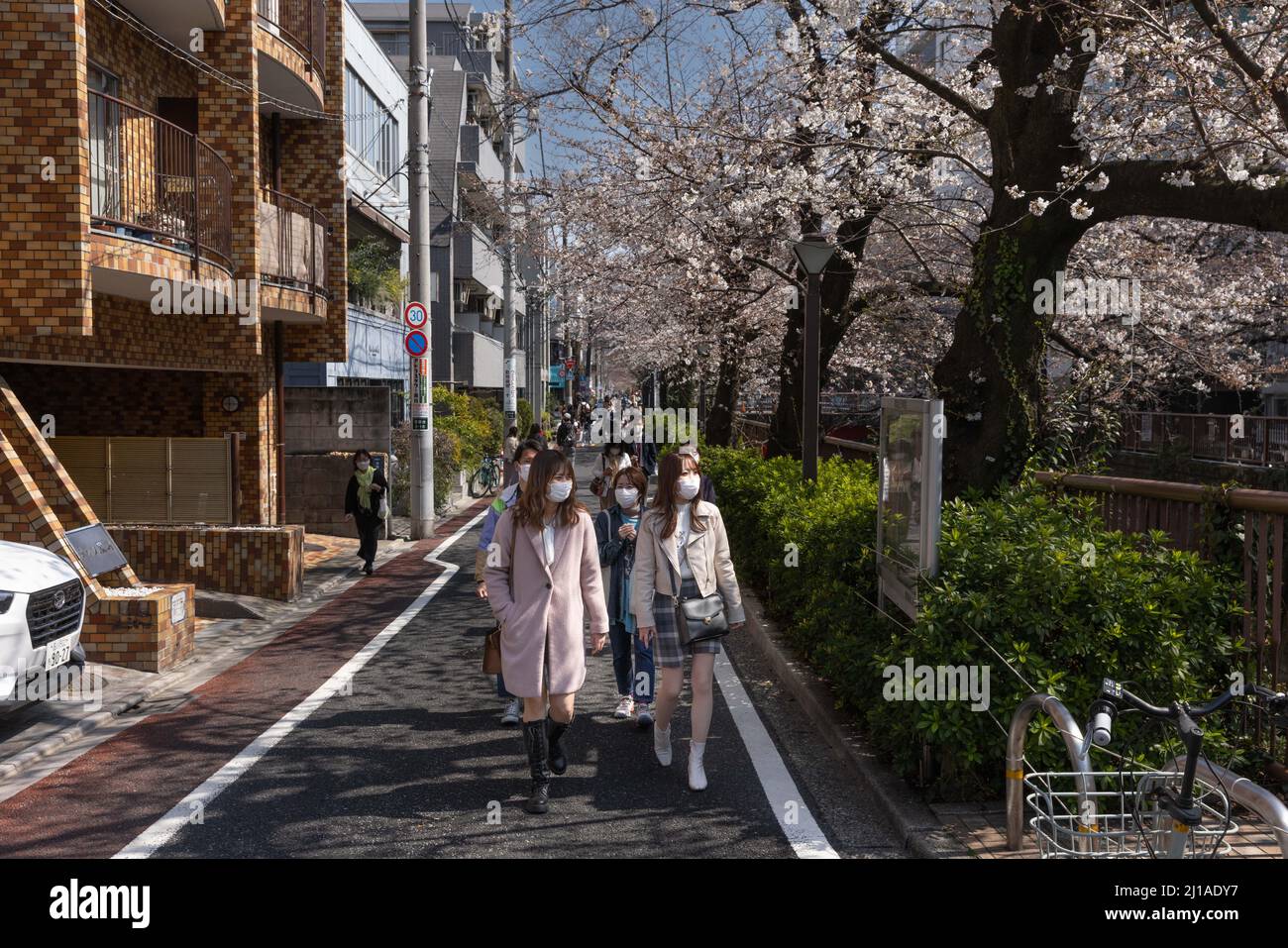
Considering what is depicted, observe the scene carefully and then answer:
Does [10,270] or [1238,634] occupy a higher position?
[10,270]

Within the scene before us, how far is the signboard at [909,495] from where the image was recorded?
5777 millimetres

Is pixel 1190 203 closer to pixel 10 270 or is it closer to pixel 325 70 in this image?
pixel 10 270

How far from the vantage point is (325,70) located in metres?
17.5

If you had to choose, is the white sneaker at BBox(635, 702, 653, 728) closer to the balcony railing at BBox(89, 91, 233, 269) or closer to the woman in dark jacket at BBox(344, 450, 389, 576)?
the balcony railing at BBox(89, 91, 233, 269)

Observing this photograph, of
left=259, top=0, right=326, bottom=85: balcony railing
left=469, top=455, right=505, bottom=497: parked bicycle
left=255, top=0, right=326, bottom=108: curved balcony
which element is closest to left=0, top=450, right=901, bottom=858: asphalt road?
left=255, top=0, right=326, bottom=108: curved balcony

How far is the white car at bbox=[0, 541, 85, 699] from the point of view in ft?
22.6

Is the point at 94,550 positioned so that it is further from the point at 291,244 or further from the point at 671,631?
the point at 291,244

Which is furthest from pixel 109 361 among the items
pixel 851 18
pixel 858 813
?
pixel 858 813

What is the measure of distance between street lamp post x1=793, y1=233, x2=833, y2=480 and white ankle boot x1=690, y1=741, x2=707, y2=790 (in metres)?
6.31

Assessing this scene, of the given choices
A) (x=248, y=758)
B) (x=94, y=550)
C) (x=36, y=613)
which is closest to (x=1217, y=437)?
(x=94, y=550)

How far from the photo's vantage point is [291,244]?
15.0 m

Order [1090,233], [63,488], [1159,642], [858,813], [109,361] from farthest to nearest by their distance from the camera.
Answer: [1090,233] < [109,361] < [63,488] < [858,813] < [1159,642]

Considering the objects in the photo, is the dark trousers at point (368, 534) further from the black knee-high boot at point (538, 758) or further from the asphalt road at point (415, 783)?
the black knee-high boot at point (538, 758)

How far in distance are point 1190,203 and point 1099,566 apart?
3.41m
